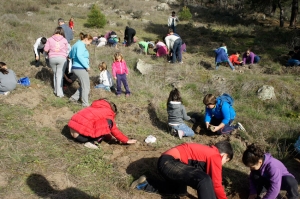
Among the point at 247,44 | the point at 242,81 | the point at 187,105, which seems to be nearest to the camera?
the point at 187,105

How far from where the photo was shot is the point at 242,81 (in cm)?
853

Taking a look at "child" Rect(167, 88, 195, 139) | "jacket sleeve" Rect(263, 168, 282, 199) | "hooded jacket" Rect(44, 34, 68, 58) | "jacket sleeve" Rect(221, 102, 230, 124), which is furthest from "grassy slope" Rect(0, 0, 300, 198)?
"hooded jacket" Rect(44, 34, 68, 58)

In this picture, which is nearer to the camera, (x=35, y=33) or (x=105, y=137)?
(x=105, y=137)

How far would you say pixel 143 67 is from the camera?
31.7 ft

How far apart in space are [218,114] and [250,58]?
646cm

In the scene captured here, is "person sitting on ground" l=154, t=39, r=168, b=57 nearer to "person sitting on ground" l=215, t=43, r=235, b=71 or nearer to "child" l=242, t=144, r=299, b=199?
"person sitting on ground" l=215, t=43, r=235, b=71

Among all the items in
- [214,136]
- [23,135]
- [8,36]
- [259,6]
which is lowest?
[214,136]

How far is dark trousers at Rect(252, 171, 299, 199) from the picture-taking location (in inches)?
140

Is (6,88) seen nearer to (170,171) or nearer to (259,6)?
(170,171)

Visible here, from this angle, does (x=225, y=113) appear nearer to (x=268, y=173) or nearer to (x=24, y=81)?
(x=268, y=173)

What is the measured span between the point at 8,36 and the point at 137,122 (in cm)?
843

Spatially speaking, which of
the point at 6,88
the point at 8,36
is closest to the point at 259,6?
the point at 8,36

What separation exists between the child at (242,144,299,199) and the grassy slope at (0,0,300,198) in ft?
2.28

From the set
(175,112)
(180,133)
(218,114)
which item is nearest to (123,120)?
(175,112)
